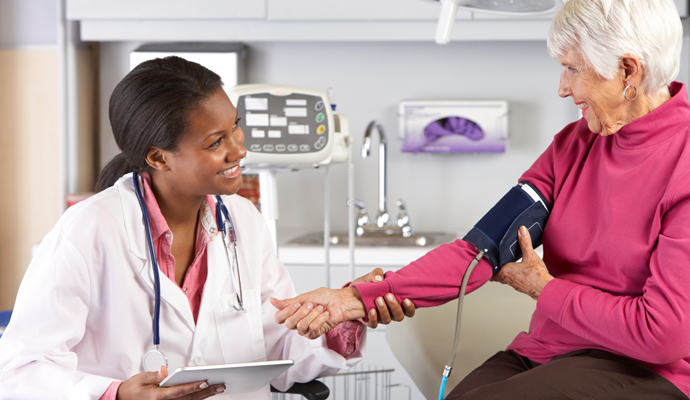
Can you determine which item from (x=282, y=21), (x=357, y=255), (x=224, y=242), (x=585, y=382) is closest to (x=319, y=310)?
(x=224, y=242)

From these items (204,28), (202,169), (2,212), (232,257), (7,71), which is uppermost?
(204,28)

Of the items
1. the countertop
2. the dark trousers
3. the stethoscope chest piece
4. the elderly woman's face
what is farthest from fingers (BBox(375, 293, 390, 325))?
the countertop

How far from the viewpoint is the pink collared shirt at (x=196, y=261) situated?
129 centimetres

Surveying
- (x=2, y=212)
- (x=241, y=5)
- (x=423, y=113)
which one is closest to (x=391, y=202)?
(x=423, y=113)

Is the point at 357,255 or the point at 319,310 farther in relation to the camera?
the point at 357,255

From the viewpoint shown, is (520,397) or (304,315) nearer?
(520,397)

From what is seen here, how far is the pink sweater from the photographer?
104 cm

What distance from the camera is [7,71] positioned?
2783mm

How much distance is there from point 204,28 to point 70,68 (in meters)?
0.65

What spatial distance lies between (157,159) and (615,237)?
888 millimetres

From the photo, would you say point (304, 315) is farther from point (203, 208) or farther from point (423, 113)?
point (423, 113)

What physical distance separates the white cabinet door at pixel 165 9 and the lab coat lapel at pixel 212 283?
1.49 metres

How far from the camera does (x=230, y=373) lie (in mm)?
1026

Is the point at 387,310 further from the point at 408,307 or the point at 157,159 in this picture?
the point at 157,159
